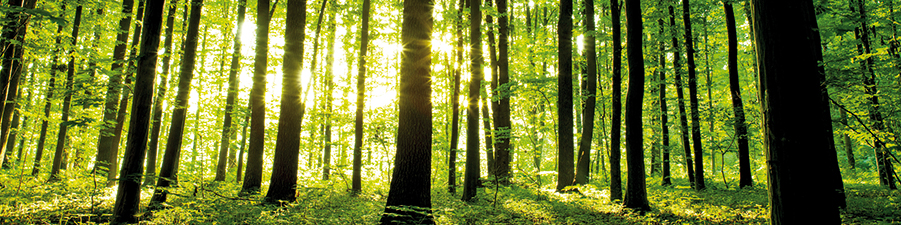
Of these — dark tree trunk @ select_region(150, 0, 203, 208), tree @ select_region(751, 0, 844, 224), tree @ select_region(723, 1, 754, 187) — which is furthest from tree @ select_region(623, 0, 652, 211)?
dark tree trunk @ select_region(150, 0, 203, 208)

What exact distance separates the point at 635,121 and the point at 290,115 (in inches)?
279

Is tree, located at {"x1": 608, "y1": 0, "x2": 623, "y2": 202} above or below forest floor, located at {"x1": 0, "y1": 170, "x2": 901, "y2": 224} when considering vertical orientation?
above

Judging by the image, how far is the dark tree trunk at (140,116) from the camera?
5016 mm

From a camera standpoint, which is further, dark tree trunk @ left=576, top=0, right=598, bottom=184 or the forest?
dark tree trunk @ left=576, top=0, right=598, bottom=184

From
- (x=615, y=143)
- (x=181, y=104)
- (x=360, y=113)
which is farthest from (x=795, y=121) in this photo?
(x=360, y=113)

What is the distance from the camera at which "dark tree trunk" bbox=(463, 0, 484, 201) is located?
8.92 metres

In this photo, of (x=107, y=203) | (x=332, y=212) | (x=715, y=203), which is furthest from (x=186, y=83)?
(x=715, y=203)

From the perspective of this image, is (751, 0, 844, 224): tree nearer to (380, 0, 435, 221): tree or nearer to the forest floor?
the forest floor

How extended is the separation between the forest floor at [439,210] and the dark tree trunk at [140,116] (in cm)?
30

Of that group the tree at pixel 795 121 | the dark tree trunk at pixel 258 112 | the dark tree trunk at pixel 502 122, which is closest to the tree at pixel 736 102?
the dark tree trunk at pixel 502 122

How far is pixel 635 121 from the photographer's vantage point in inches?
283

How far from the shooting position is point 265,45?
350 inches

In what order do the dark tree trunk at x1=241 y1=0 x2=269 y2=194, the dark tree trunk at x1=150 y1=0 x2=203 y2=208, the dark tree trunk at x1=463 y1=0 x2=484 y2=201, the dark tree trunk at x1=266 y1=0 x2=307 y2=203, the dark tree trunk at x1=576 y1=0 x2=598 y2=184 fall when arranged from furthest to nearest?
the dark tree trunk at x1=576 y1=0 x2=598 y2=184 → the dark tree trunk at x1=463 y1=0 x2=484 y2=201 → the dark tree trunk at x1=241 y1=0 x2=269 y2=194 → the dark tree trunk at x1=266 y1=0 x2=307 y2=203 → the dark tree trunk at x1=150 y1=0 x2=203 y2=208

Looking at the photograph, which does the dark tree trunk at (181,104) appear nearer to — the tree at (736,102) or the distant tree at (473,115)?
the distant tree at (473,115)
